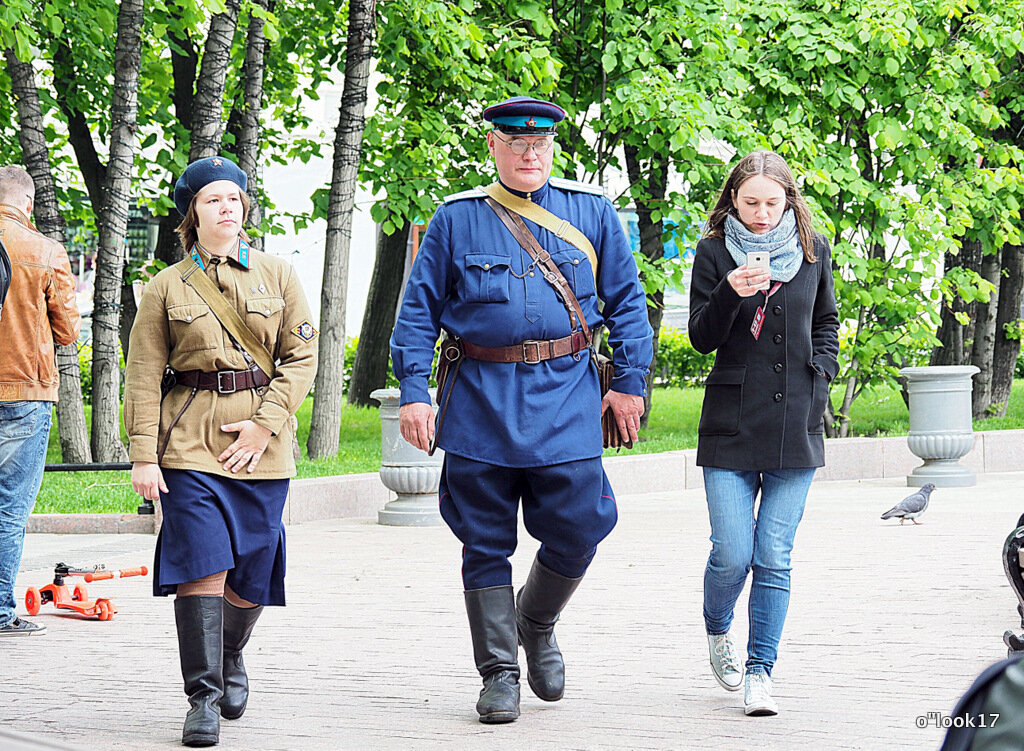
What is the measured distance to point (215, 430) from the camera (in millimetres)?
4840

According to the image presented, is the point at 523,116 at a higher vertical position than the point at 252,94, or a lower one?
lower

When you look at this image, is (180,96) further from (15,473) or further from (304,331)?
(304,331)

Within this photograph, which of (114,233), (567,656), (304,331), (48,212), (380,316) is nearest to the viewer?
(304,331)

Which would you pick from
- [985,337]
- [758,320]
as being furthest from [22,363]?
[985,337]

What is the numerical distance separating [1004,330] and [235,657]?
16.0m

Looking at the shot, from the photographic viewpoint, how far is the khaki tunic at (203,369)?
482cm

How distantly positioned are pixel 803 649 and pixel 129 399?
123 inches

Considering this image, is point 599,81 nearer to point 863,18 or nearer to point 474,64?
A: point 474,64

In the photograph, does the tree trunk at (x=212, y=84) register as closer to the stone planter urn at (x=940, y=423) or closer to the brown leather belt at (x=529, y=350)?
the stone planter urn at (x=940, y=423)

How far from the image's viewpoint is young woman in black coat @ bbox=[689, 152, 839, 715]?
4.98m

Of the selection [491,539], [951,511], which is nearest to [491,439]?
[491,539]

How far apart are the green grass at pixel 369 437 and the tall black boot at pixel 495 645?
6.89 meters

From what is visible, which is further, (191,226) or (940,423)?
(940,423)

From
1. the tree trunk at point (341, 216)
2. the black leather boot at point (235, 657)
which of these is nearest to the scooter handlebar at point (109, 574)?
the black leather boot at point (235, 657)
